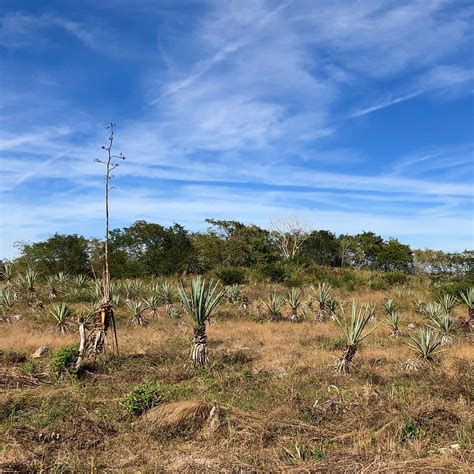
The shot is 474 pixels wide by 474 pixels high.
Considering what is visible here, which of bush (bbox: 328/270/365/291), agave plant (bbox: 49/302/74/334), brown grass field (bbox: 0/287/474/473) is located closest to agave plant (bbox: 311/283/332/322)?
brown grass field (bbox: 0/287/474/473)

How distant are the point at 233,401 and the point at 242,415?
35.0 inches

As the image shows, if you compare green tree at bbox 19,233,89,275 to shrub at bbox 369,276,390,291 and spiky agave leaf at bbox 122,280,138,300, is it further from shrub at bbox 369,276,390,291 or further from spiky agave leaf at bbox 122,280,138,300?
shrub at bbox 369,276,390,291

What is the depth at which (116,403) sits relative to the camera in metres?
6.68

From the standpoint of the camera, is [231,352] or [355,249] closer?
[231,352]

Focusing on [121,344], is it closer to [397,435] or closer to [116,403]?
[116,403]

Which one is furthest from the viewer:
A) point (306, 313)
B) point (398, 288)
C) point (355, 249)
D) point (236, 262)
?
point (355, 249)

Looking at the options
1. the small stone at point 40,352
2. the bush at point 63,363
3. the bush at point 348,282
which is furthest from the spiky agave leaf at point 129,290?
the bush at point 348,282

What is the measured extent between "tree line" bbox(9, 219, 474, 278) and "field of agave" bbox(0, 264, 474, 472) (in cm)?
687

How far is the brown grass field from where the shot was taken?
4629 mm

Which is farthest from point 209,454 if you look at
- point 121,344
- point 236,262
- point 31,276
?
point 236,262

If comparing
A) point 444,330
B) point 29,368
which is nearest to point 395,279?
point 444,330

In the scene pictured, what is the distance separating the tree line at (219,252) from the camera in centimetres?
3025

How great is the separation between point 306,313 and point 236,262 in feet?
67.6

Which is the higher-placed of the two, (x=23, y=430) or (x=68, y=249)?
(x=68, y=249)
